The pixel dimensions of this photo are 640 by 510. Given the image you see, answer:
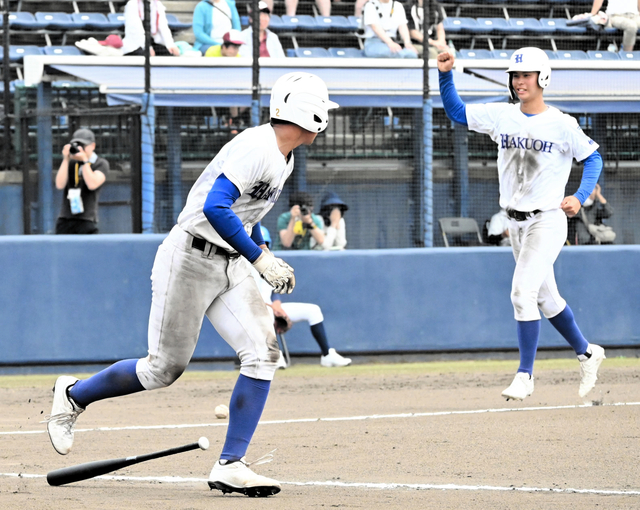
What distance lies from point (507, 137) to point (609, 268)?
171 inches

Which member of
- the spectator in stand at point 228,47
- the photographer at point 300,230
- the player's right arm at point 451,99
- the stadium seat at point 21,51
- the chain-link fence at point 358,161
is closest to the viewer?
the player's right arm at point 451,99

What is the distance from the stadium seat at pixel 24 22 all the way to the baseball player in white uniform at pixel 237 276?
10.5 meters

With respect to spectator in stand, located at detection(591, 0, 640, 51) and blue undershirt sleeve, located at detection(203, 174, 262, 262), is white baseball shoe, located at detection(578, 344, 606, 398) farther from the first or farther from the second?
spectator in stand, located at detection(591, 0, 640, 51)

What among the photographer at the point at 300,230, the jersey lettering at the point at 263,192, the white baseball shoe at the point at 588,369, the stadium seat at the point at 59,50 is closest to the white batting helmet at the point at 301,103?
the jersey lettering at the point at 263,192

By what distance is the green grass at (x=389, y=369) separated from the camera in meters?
9.68

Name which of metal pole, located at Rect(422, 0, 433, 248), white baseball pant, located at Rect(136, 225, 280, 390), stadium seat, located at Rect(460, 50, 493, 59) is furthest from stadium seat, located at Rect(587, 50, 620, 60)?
white baseball pant, located at Rect(136, 225, 280, 390)

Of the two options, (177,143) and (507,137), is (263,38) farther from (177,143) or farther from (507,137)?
(507,137)

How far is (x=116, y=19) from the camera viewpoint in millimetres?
13406

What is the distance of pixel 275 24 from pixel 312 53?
614 mm

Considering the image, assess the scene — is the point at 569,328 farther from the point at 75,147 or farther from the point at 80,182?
the point at 75,147

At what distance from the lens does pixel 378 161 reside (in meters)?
11.5

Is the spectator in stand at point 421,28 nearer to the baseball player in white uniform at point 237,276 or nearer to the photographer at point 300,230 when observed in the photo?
the photographer at point 300,230

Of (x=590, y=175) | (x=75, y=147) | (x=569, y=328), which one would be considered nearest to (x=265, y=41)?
(x=75, y=147)

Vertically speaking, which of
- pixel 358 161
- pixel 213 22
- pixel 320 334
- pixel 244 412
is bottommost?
pixel 320 334
